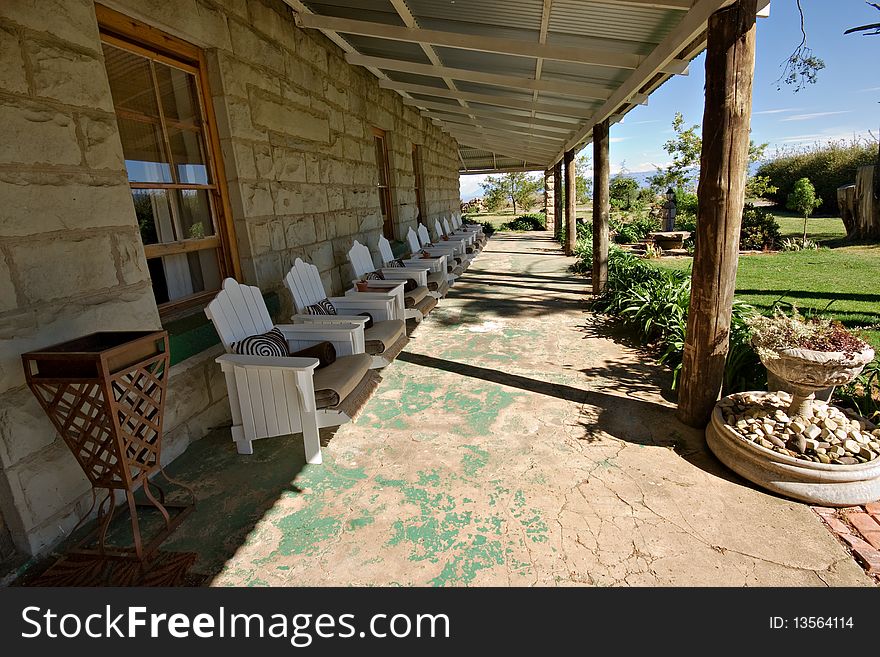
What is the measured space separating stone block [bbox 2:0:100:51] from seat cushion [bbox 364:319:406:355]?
7.03ft

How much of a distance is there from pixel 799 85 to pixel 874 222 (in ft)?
24.9

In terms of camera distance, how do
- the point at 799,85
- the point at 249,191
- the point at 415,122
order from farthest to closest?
the point at 415,122
the point at 799,85
the point at 249,191

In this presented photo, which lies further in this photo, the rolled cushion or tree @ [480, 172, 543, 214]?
tree @ [480, 172, 543, 214]

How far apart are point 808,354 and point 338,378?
7.75ft

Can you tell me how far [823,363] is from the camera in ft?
7.18

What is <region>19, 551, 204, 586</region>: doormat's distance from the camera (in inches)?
70.7

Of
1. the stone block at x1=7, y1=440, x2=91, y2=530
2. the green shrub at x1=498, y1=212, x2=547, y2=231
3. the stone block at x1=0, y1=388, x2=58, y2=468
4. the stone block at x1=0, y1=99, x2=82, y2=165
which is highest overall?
the stone block at x1=0, y1=99, x2=82, y2=165

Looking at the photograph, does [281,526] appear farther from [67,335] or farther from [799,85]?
[799,85]

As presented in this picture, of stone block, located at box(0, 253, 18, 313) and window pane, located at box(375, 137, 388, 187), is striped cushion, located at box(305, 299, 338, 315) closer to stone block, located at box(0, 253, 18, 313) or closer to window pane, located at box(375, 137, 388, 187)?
stone block, located at box(0, 253, 18, 313)

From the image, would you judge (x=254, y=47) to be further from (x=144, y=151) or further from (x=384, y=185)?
(x=384, y=185)

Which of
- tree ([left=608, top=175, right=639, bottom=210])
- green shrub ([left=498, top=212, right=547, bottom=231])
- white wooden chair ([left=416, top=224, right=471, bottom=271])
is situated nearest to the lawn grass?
white wooden chair ([left=416, top=224, right=471, bottom=271])

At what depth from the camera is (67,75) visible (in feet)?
6.71
